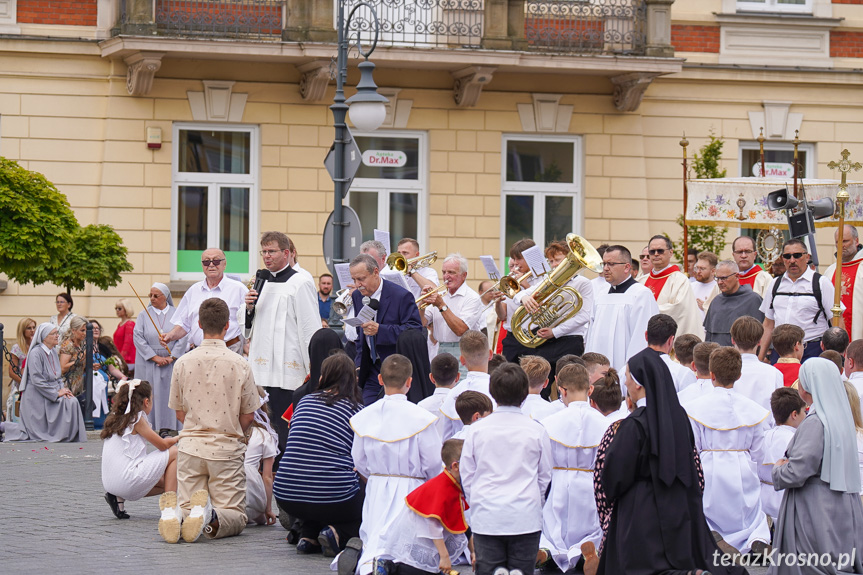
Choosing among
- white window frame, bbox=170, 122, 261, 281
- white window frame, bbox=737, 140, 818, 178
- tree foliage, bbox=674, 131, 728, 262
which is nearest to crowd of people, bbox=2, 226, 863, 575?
tree foliage, bbox=674, 131, 728, 262

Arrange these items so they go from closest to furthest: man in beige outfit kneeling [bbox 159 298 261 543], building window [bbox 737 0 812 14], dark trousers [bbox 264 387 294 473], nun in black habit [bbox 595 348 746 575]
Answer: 1. nun in black habit [bbox 595 348 746 575]
2. man in beige outfit kneeling [bbox 159 298 261 543]
3. dark trousers [bbox 264 387 294 473]
4. building window [bbox 737 0 812 14]

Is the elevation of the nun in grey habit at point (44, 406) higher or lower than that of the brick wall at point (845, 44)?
lower

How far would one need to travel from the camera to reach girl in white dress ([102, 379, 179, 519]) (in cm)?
934

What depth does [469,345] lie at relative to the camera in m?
8.61

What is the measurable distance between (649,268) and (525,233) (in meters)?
6.54

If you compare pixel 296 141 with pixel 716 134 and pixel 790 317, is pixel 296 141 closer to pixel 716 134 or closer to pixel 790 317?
pixel 716 134

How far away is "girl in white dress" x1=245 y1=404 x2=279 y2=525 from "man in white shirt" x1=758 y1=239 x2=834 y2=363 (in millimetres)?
4841

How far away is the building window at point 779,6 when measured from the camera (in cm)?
2066

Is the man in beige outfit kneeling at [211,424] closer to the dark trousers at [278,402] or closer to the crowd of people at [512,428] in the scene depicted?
the crowd of people at [512,428]

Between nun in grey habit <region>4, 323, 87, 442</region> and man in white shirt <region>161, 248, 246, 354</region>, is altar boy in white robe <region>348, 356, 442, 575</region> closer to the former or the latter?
man in white shirt <region>161, 248, 246, 354</region>

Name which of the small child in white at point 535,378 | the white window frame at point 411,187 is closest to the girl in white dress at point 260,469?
the small child in white at point 535,378

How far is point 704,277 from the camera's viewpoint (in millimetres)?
13789

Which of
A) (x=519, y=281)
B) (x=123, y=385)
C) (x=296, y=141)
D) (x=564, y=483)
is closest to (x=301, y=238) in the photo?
(x=296, y=141)

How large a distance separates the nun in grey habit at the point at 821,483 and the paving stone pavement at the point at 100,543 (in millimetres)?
850
